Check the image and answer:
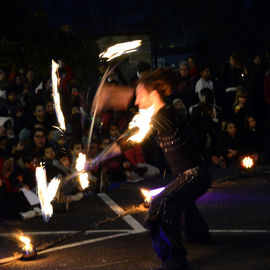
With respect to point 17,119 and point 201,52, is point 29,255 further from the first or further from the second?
point 201,52

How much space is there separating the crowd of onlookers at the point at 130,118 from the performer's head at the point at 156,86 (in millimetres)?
4702

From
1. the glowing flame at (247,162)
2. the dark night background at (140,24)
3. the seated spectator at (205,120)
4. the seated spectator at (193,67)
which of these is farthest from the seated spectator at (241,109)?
the dark night background at (140,24)

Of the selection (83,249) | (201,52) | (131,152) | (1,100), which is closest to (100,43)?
(201,52)

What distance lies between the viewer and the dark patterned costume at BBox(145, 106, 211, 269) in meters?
5.82

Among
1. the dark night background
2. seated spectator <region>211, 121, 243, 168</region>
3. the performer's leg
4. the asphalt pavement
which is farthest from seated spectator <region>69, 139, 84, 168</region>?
the dark night background

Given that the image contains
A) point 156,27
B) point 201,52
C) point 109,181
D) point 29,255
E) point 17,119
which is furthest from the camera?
point 156,27

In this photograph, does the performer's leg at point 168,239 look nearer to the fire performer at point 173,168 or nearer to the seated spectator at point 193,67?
the fire performer at point 173,168

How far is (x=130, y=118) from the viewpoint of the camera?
12.7m

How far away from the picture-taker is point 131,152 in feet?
42.1

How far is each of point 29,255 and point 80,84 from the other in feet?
44.8

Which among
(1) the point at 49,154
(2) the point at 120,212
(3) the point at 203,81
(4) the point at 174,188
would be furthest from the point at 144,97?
(3) the point at 203,81

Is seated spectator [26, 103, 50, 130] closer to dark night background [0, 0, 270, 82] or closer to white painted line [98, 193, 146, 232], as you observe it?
white painted line [98, 193, 146, 232]

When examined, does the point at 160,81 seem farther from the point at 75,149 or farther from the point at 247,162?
the point at 247,162

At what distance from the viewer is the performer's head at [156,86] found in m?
6.15
